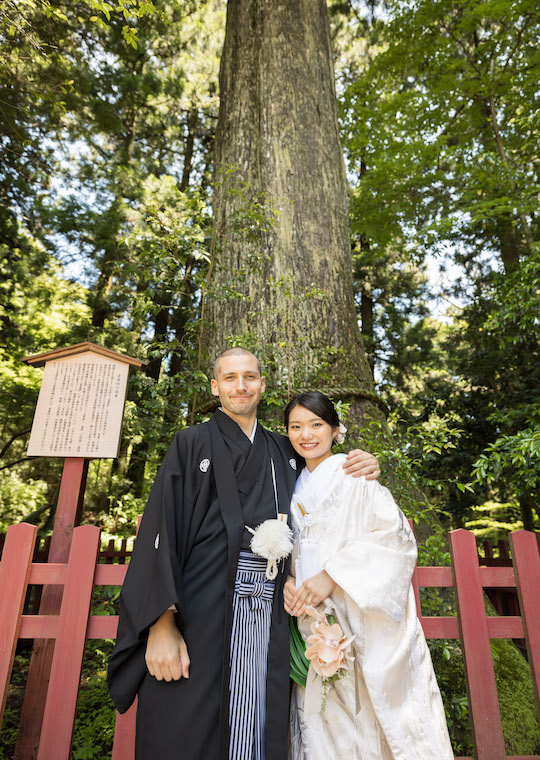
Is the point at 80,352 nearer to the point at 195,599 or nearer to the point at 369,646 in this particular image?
the point at 195,599

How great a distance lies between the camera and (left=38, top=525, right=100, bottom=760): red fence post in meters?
1.80

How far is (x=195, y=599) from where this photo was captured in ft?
5.22

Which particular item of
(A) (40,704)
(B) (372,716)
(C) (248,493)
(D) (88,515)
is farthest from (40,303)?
(B) (372,716)

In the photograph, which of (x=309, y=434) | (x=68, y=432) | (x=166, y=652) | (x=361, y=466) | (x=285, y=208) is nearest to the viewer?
(x=166, y=652)

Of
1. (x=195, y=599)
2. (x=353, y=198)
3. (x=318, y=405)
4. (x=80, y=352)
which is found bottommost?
(x=195, y=599)

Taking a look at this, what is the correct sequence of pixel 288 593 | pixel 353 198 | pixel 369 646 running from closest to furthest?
pixel 369 646
pixel 288 593
pixel 353 198

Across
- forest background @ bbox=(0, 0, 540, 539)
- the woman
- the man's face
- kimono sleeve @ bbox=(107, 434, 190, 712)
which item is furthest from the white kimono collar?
forest background @ bbox=(0, 0, 540, 539)

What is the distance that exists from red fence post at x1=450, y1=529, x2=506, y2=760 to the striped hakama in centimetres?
92

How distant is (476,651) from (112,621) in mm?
1616

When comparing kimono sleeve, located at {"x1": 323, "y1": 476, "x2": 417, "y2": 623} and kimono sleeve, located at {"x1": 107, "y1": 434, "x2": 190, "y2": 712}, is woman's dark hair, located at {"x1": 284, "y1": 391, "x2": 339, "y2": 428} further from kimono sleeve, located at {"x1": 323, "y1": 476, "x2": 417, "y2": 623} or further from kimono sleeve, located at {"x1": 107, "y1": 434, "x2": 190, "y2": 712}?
kimono sleeve, located at {"x1": 107, "y1": 434, "x2": 190, "y2": 712}

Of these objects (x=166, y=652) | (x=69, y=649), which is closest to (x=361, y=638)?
(x=166, y=652)

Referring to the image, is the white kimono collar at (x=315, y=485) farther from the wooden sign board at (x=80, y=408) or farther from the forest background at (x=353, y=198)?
the forest background at (x=353, y=198)

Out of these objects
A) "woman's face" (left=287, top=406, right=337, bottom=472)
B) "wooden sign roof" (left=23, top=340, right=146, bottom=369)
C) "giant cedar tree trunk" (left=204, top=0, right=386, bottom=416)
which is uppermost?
"giant cedar tree trunk" (left=204, top=0, right=386, bottom=416)

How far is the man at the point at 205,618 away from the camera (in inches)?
58.4
